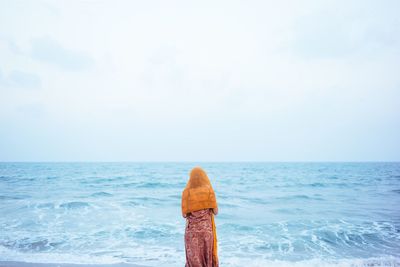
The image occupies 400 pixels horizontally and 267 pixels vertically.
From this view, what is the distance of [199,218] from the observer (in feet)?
12.4

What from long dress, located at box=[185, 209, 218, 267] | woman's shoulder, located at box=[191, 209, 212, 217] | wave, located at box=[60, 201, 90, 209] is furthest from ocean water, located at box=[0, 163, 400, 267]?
woman's shoulder, located at box=[191, 209, 212, 217]

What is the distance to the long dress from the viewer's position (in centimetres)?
380

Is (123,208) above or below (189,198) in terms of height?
below

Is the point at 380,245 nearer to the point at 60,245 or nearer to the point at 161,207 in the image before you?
the point at 60,245

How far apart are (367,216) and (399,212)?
203 cm

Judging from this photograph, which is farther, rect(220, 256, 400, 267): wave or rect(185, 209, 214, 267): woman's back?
rect(220, 256, 400, 267): wave

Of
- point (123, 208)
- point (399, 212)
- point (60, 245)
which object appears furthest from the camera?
point (123, 208)

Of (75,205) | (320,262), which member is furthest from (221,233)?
(75,205)

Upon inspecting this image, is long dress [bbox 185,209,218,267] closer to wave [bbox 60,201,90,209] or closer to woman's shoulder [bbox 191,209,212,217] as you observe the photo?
woman's shoulder [bbox 191,209,212,217]

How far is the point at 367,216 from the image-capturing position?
12.5 metres

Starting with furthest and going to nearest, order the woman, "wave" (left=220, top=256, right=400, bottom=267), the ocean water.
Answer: the ocean water, "wave" (left=220, top=256, right=400, bottom=267), the woman

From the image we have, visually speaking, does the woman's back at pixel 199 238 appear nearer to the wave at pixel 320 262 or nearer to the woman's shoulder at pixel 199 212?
the woman's shoulder at pixel 199 212

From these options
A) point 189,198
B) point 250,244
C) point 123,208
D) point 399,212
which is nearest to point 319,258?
point 250,244

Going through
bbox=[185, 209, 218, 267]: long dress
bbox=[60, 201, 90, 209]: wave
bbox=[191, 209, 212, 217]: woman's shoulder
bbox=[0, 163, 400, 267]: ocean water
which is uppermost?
bbox=[191, 209, 212, 217]: woman's shoulder
